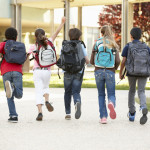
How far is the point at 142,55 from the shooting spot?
8055 millimetres

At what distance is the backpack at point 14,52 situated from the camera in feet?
26.8

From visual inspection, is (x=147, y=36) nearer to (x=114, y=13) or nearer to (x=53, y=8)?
(x=114, y=13)

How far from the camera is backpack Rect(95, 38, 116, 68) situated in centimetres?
808

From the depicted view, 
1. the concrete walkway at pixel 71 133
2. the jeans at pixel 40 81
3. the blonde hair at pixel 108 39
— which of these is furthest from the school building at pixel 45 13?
the blonde hair at pixel 108 39

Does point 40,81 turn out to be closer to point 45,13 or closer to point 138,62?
point 138,62

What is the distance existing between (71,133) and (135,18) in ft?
88.7

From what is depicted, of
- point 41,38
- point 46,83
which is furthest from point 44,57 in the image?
point 46,83

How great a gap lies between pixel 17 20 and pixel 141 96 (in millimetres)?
19988

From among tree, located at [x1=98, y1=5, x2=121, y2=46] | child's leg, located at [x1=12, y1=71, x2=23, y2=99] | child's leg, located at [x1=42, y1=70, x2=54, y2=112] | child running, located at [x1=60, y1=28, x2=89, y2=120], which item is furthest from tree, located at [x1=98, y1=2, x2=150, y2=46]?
child's leg, located at [x1=12, y1=71, x2=23, y2=99]

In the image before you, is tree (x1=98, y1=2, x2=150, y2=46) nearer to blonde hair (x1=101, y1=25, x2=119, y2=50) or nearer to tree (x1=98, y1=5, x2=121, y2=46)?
tree (x1=98, y1=5, x2=121, y2=46)

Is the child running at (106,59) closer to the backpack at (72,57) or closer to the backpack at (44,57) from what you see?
the backpack at (72,57)

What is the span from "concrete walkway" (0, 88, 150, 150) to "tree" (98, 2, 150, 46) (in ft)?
77.8

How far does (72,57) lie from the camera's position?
27.0 ft

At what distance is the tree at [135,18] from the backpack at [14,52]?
81.3ft
